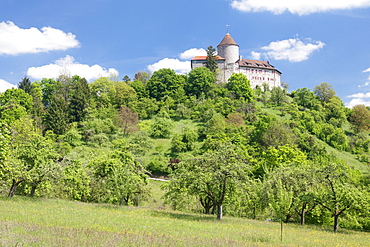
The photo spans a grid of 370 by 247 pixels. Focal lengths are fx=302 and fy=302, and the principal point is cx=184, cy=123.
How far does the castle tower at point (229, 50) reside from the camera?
4473 inches

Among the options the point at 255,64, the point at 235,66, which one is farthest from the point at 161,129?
the point at 255,64

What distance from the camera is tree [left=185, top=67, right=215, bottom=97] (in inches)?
3750

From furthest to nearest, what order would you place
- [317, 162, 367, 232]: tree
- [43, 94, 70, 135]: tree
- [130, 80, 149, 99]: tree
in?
[130, 80, 149, 99]: tree → [43, 94, 70, 135]: tree → [317, 162, 367, 232]: tree

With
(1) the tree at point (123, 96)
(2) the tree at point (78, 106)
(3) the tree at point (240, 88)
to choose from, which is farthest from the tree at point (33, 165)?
(3) the tree at point (240, 88)

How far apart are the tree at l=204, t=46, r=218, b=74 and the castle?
9.14 ft

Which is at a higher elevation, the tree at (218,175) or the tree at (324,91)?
the tree at (324,91)

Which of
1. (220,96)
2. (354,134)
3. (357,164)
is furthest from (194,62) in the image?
(357,164)

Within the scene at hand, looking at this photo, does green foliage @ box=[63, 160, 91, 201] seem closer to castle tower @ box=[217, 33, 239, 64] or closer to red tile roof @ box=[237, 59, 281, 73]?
castle tower @ box=[217, 33, 239, 64]

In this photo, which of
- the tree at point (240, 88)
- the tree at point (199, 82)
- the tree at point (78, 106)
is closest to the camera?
the tree at point (78, 106)

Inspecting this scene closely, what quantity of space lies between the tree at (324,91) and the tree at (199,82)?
134 ft

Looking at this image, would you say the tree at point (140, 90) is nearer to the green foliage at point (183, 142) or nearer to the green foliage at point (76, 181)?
the green foliage at point (183, 142)

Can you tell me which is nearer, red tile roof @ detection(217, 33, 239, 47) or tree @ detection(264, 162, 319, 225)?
tree @ detection(264, 162, 319, 225)

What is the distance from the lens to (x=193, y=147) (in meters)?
66.2

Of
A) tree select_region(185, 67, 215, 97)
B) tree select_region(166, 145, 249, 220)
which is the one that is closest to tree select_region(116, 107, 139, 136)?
tree select_region(185, 67, 215, 97)
